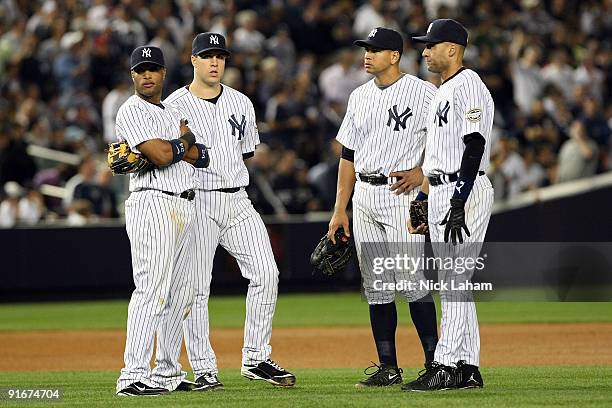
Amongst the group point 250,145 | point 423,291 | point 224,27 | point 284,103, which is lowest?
point 423,291

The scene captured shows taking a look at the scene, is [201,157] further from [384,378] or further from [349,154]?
[384,378]

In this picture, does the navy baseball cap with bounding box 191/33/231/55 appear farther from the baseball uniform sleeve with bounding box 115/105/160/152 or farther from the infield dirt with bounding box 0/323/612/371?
the infield dirt with bounding box 0/323/612/371

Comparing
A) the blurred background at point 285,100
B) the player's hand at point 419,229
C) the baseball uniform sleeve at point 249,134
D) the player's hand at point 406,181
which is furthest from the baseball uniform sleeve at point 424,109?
the blurred background at point 285,100

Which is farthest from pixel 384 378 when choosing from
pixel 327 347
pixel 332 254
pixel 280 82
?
pixel 280 82

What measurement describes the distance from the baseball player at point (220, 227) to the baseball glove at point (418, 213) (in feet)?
3.45

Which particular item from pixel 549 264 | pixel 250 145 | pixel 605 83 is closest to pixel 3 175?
pixel 549 264

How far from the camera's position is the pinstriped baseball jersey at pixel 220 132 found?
8.27 meters

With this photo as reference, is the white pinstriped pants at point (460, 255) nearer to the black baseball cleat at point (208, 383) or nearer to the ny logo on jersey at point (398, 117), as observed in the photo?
the ny logo on jersey at point (398, 117)

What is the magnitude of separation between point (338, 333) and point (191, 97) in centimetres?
525

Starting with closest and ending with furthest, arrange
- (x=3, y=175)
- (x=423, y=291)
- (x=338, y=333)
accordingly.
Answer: (x=423, y=291), (x=338, y=333), (x=3, y=175)

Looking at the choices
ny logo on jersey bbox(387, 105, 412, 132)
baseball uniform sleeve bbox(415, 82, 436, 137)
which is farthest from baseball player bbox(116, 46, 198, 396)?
baseball uniform sleeve bbox(415, 82, 436, 137)

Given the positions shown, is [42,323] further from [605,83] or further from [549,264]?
[605,83]

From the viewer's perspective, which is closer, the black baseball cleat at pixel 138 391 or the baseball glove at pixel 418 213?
the black baseball cleat at pixel 138 391

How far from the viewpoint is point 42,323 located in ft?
48.2
